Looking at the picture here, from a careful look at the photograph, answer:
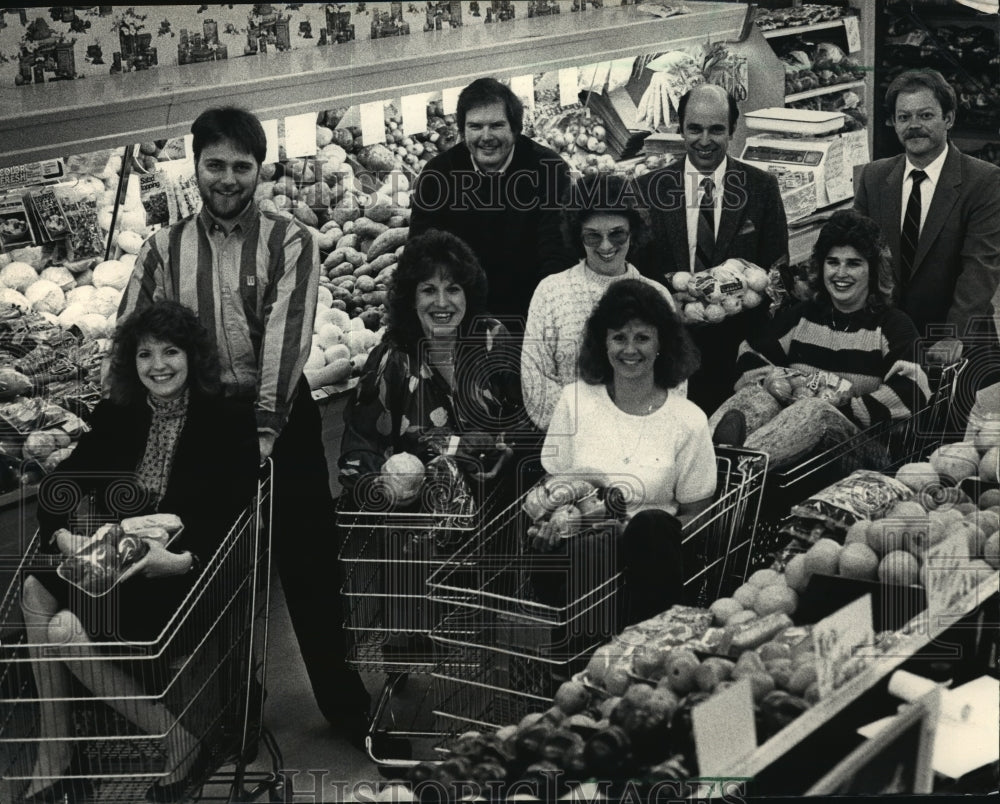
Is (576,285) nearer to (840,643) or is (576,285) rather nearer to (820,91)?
(820,91)

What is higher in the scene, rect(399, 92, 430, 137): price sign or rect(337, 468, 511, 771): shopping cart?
rect(399, 92, 430, 137): price sign

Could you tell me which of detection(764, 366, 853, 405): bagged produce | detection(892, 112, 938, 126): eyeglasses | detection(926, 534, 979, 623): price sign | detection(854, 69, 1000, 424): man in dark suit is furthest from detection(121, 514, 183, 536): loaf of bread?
detection(892, 112, 938, 126): eyeglasses

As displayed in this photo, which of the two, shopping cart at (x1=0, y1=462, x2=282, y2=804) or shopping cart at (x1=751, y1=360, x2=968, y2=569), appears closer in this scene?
shopping cart at (x1=0, y1=462, x2=282, y2=804)

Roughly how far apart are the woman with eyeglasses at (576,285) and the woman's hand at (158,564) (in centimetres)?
92

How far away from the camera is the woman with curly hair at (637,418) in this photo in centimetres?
359

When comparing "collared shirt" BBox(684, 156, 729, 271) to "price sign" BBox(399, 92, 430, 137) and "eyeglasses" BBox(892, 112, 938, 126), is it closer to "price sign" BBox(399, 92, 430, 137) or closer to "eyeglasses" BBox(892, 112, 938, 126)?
"eyeglasses" BBox(892, 112, 938, 126)

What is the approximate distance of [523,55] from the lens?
379cm

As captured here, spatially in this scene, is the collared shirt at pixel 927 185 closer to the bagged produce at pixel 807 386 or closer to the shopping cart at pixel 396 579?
the bagged produce at pixel 807 386

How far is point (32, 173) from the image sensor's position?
3.76m

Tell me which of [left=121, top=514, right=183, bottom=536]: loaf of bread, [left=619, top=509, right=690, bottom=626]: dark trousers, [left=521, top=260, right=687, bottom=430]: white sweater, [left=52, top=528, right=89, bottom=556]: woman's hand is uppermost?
[left=521, top=260, right=687, bottom=430]: white sweater

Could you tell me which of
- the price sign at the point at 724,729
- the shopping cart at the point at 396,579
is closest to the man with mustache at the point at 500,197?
the shopping cart at the point at 396,579

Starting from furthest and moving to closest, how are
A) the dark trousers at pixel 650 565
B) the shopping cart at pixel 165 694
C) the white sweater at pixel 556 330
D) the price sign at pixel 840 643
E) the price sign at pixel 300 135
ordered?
1. the price sign at pixel 300 135
2. the white sweater at pixel 556 330
3. the dark trousers at pixel 650 565
4. the shopping cart at pixel 165 694
5. the price sign at pixel 840 643

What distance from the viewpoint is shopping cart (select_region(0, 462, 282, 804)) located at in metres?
3.42

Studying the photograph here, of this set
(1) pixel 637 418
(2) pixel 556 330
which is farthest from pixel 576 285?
(1) pixel 637 418
